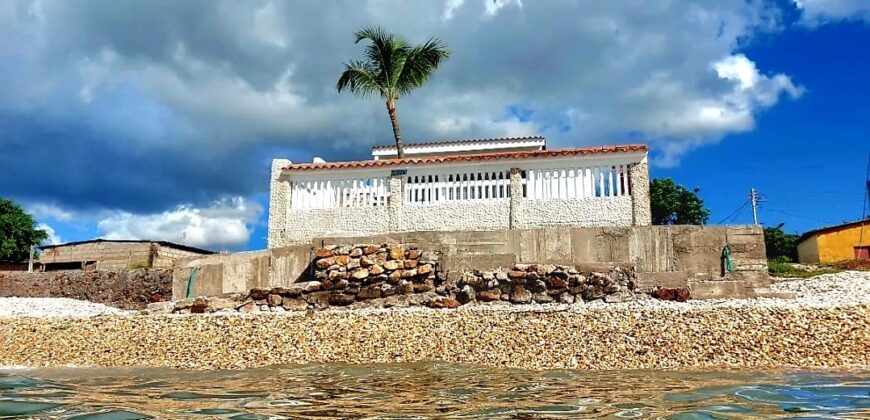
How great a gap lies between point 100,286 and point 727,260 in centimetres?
1654

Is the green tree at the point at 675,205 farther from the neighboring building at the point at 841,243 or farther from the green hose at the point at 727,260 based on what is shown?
the green hose at the point at 727,260

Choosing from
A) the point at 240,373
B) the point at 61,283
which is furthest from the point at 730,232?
the point at 61,283

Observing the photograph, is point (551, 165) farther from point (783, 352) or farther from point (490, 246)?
point (783, 352)

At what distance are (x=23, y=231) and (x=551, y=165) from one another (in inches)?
1415

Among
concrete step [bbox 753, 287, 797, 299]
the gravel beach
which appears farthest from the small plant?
the gravel beach

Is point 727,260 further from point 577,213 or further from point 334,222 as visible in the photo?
point 334,222

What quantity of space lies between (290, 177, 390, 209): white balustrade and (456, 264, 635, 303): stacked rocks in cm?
454

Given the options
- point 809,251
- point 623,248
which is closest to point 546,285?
point 623,248

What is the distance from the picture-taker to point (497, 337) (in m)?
8.64

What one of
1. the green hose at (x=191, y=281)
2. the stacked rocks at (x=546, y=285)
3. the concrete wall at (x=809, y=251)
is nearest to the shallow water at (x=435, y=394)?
the stacked rocks at (x=546, y=285)

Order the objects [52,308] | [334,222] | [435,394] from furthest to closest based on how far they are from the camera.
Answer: [334,222] < [52,308] < [435,394]

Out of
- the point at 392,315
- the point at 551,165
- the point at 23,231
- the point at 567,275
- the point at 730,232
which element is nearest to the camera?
the point at 392,315

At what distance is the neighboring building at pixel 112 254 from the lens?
21.9 meters

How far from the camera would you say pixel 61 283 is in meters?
18.4
